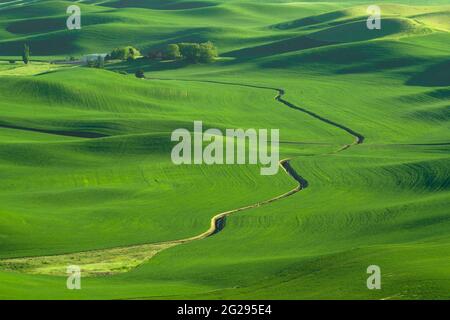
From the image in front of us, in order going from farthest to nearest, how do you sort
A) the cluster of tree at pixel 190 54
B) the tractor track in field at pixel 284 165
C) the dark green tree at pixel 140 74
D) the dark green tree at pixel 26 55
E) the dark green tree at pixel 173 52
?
the dark green tree at pixel 26 55 → the dark green tree at pixel 173 52 → the cluster of tree at pixel 190 54 → the dark green tree at pixel 140 74 → the tractor track in field at pixel 284 165

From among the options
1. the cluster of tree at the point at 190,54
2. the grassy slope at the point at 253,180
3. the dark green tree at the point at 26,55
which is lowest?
the grassy slope at the point at 253,180

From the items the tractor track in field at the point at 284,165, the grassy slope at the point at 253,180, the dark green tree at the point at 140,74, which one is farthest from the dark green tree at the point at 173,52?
the tractor track in field at the point at 284,165

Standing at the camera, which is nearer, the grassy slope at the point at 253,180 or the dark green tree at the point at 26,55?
the grassy slope at the point at 253,180

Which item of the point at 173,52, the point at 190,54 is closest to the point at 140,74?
the point at 173,52

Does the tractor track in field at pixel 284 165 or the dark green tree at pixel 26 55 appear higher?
the dark green tree at pixel 26 55

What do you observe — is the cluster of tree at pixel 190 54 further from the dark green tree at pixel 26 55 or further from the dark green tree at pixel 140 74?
the dark green tree at pixel 26 55

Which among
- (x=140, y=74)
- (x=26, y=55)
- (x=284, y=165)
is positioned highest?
(x=26, y=55)

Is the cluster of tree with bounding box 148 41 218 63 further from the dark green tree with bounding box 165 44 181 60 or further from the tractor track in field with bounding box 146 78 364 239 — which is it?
the tractor track in field with bounding box 146 78 364 239

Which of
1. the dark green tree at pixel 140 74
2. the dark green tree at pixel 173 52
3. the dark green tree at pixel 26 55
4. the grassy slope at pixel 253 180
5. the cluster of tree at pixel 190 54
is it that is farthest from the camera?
the dark green tree at pixel 26 55

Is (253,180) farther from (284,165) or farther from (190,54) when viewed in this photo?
(190,54)

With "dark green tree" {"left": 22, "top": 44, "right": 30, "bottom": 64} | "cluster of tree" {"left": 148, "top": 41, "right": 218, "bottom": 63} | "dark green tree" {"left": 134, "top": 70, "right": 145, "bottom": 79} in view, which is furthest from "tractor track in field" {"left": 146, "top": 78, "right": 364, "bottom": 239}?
"dark green tree" {"left": 22, "top": 44, "right": 30, "bottom": 64}

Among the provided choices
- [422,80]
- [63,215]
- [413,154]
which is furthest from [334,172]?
[422,80]
